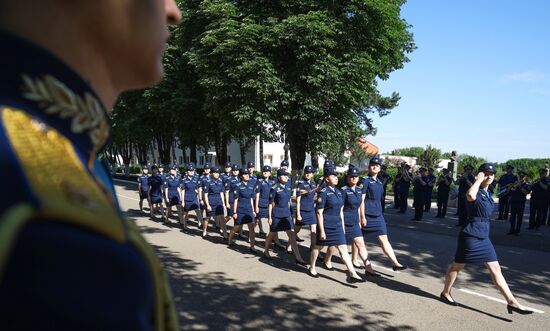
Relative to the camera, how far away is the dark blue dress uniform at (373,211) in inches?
312

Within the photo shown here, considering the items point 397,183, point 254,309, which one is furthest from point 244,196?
point 397,183

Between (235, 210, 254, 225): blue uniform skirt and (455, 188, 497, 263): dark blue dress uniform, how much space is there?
16.4 feet

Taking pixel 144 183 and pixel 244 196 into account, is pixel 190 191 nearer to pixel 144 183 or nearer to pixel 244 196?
pixel 244 196

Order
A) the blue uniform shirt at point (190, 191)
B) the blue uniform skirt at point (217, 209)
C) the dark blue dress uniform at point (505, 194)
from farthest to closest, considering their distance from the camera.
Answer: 1. the dark blue dress uniform at point (505, 194)
2. the blue uniform shirt at point (190, 191)
3. the blue uniform skirt at point (217, 209)

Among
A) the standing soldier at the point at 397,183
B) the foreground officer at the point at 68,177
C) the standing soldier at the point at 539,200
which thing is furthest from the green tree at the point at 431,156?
the foreground officer at the point at 68,177

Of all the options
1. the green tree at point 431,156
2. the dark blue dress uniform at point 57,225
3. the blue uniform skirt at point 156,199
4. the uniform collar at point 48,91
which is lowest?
the blue uniform skirt at point 156,199

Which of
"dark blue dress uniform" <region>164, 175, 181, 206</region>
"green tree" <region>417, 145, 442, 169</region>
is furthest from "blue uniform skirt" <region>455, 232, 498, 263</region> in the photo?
"green tree" <region>417, 145, 442, 169</region>

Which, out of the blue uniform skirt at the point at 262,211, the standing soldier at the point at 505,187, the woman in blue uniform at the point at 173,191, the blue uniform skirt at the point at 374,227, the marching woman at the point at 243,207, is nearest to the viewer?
the blue uniform skirt at the point at 374,227

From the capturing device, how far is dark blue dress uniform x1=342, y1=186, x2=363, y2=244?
7.59m

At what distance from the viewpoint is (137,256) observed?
1.88 ft

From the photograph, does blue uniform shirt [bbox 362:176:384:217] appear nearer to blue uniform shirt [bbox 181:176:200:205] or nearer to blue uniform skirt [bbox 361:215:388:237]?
blue uniform skirt [bbox 361:215:388:237]

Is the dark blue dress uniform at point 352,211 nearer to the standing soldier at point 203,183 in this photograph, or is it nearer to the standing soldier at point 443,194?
the standing soldier at point 203,183

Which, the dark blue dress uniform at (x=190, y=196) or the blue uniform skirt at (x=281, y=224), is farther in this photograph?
the dark blue dress uniform at (x=190, y=196)

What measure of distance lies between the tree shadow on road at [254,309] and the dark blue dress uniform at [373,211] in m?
2.17
